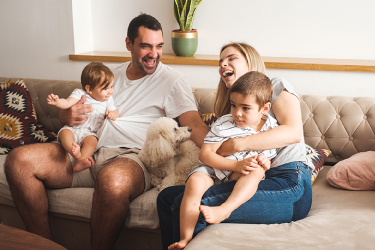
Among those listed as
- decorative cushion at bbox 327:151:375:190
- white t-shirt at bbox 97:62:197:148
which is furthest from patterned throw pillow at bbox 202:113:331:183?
white t-shirt at bbox 97:62:197:148

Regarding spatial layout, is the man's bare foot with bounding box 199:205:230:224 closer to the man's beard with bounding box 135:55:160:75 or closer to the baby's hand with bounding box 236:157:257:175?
the baby's hand with bounding box 236:157:257:175

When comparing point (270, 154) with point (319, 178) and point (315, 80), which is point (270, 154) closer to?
point (319, 178)

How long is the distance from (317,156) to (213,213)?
3.20ft

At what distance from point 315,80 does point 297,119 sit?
3.58ft

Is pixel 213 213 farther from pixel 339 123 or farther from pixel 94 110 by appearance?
pixel 339 123

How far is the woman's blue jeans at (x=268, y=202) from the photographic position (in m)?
1.43

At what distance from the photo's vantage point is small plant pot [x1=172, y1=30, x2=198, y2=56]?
2.73 meters

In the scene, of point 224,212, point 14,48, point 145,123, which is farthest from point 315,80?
point 14,48

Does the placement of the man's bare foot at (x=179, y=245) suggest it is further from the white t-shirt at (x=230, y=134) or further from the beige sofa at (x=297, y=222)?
the white t-shirt at (x=230, y=134)

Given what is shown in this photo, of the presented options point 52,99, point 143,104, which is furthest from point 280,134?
point 52,99

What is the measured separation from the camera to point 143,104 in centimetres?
214

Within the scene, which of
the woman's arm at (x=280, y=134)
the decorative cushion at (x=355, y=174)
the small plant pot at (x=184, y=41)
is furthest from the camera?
the small plant pot at (x=184, y=41)

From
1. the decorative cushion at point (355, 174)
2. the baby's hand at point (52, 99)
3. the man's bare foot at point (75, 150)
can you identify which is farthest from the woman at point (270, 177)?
the baby's hand at point (52, 99)

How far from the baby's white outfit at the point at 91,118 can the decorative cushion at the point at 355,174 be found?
1.36m
